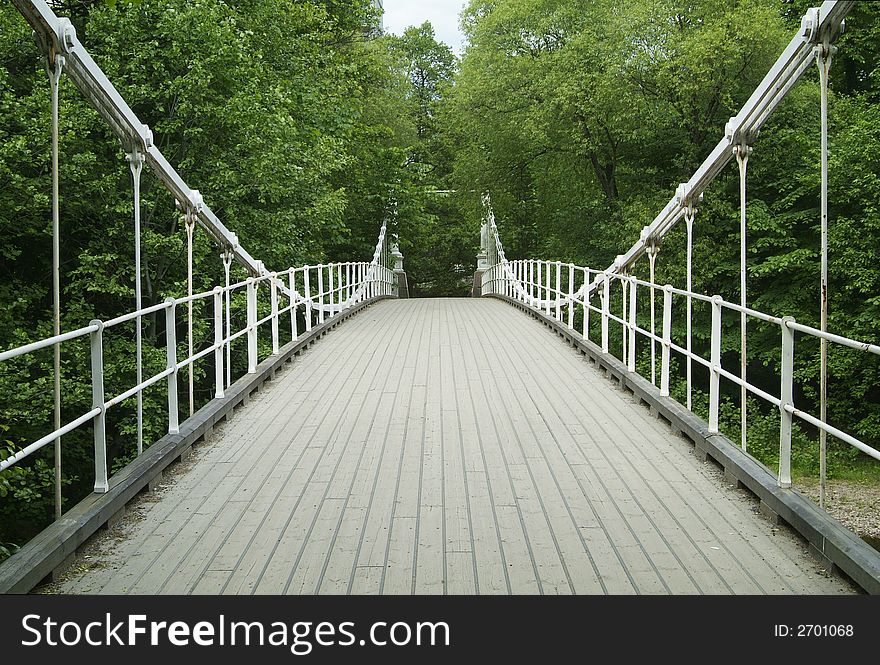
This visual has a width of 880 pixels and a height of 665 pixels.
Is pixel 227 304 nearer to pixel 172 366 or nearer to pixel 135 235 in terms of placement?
pixel 135 235

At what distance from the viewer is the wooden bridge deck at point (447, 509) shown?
4.15 meters

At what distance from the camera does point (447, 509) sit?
518cm

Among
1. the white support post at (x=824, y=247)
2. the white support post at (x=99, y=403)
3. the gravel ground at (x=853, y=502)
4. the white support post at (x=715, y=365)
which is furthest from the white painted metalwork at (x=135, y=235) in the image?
the gravel ground at (x=853, y=502)

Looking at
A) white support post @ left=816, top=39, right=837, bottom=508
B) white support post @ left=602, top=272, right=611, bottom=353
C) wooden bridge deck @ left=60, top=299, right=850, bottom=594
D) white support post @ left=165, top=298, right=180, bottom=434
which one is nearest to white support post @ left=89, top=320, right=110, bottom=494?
wooden bridge deck @ left=60, top=299, right=850, bottom=594

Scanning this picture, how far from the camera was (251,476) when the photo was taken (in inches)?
234

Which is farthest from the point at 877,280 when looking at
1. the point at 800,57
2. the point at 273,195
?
the point at 800,57

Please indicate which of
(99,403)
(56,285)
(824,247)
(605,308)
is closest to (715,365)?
(824,247)

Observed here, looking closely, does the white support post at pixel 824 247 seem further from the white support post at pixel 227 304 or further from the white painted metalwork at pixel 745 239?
the white support post at pixel 227 304

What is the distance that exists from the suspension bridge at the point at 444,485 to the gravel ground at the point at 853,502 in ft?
22.3

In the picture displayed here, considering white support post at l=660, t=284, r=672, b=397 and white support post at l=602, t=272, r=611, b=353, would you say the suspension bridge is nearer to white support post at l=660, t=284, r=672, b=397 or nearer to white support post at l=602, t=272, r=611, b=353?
white support post at l=660, t=284, r=672, b=397

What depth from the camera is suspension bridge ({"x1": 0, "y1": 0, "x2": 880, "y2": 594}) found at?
4.15 metres

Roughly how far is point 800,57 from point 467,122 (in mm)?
27073

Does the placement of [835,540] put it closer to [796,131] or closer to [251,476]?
[251,476]

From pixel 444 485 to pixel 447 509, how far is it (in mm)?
499
